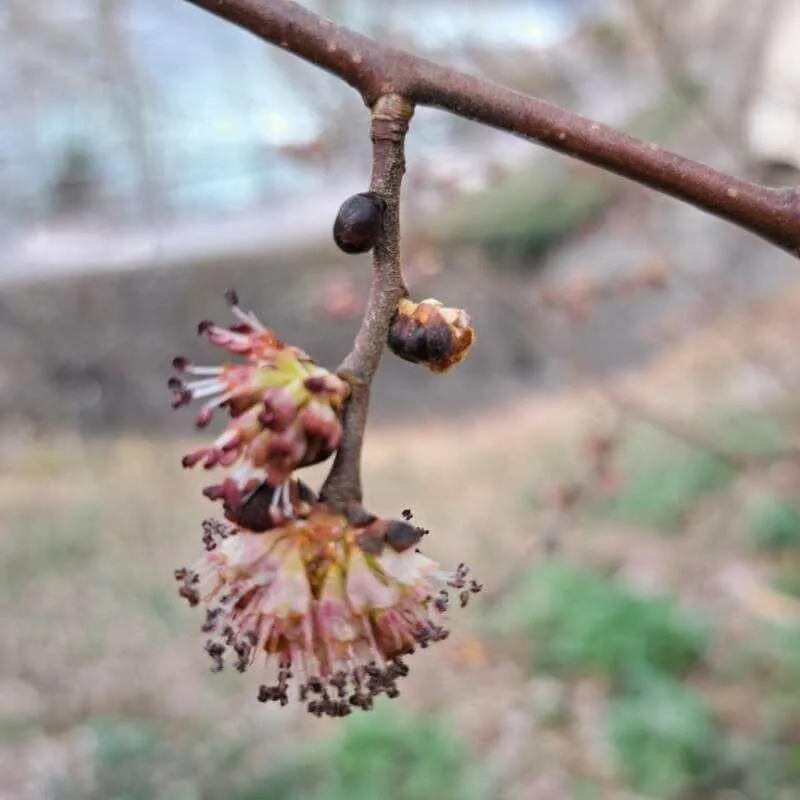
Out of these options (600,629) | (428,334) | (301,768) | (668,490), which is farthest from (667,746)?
(428,334)

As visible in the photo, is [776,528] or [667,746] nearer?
[667,746]

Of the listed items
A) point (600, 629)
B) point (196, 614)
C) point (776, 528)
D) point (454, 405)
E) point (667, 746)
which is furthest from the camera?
point (454, 405)

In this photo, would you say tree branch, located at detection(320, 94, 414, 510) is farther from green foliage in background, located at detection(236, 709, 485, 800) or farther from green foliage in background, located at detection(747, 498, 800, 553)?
green foliage in background, located at detection(747, 498, 800, 553)

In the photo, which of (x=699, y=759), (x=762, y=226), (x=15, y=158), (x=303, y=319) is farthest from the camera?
(x=15, y=158)

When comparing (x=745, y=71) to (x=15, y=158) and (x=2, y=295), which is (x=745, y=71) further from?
(x=15, y=158)

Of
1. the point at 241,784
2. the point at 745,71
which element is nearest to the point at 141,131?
the point at 745,71

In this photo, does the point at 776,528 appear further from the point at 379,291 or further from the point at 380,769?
the point at 379,291

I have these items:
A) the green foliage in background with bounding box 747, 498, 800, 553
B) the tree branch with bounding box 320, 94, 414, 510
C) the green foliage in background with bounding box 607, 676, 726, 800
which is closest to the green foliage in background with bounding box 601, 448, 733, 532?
the green foliage in background with bounding box 747, 498, 800, 553
